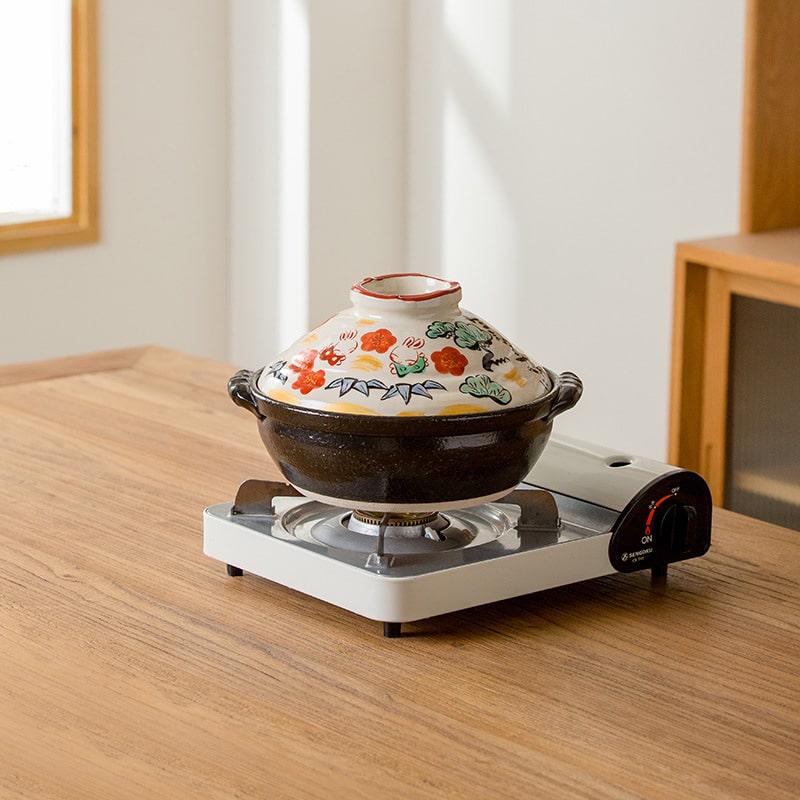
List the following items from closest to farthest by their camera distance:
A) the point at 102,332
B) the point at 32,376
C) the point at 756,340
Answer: the point at 32,376 → the point at 756,340 → the point at 102,332

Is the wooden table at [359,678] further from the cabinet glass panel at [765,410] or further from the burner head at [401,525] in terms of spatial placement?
the cabinet glass panel at [765,410]

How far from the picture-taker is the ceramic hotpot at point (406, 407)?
105cm

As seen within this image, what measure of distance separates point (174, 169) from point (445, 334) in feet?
11.4

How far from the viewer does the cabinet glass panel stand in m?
2.62

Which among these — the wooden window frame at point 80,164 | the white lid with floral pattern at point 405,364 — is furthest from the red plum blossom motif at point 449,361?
the wooden window frame at point 80,164

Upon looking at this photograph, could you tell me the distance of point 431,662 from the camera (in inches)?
40.4

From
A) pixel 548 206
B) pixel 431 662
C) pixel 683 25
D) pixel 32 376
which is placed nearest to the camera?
pixel 431 662

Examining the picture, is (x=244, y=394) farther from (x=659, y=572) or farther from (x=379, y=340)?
(x=659, y=572)

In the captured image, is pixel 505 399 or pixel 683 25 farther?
pixel 683 25

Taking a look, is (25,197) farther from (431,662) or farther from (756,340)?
(431,662)

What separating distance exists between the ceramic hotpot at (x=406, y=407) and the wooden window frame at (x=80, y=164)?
3.16 m

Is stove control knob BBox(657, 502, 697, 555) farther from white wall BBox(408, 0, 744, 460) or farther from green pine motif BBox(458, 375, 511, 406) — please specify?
white wall BBox(408, 0, 744, 460)

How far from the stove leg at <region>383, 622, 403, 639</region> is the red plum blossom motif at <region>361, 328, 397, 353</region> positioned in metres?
0.21

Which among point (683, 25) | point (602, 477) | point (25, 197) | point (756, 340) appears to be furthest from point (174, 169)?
point (602, 477)
